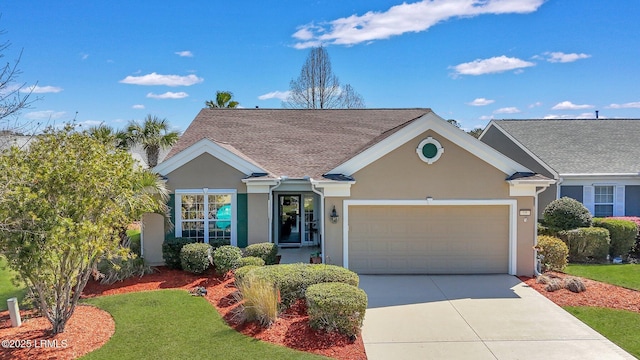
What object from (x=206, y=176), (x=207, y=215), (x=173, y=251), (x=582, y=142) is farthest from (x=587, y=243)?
(x=173, y=251)

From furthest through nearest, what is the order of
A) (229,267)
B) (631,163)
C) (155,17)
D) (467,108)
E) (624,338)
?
(467,108) → (631,163) → (155,17) → (229,267) → (624,338)

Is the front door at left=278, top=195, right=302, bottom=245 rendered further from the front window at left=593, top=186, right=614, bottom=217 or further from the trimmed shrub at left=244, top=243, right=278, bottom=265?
the front window at left=593, top=186, right=614, bottom=217

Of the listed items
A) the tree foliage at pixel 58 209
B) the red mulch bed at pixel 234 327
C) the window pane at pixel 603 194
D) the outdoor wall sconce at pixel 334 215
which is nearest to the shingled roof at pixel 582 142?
the window pane at pixel 603 194

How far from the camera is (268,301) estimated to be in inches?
344

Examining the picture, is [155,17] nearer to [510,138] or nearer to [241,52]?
[241,52]

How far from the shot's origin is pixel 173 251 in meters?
13.5

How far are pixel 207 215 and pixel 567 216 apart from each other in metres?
13.8

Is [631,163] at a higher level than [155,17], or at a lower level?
lower

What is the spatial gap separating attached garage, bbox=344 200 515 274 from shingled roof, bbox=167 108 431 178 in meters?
3.21

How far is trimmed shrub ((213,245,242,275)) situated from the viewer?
12414 mm

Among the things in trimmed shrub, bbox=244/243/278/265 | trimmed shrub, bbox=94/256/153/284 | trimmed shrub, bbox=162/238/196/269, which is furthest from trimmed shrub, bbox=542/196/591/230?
trimmed shrub, bbox=94/256/153/284

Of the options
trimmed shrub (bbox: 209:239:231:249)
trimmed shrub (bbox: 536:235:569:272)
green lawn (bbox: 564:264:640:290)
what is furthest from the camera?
trimmed shrub (bbox: 209:239:231:249)

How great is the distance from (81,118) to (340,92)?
28.3 meters

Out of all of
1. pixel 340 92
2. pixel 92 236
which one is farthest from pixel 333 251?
pixel 340 92
